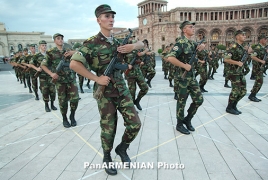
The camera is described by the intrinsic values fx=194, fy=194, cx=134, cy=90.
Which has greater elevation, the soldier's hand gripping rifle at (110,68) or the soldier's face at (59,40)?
the soldier's face at (59,40)

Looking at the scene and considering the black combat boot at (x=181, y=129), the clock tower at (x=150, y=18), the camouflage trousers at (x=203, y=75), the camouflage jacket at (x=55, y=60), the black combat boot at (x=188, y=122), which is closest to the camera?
the black combat boot at (x=181, y=129)

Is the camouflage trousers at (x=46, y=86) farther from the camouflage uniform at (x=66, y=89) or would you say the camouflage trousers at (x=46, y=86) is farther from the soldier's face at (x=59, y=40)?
the soldier's face at (x=59, y=40)

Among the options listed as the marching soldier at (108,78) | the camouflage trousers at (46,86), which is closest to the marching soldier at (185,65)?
the marching soldier at (108,78)

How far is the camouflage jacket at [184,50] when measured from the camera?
4.09 m

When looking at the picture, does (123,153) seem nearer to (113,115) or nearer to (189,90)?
(113,115)

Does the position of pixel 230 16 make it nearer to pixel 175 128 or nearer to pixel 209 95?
pixel 209 95

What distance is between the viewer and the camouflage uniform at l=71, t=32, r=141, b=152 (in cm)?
283

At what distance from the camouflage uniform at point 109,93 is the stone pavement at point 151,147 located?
27.5 inches

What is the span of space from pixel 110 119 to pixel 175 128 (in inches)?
93.5

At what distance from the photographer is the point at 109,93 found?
2.91 metres

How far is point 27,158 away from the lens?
3553 millimetres

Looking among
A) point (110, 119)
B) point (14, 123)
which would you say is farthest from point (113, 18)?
point (14, 123)

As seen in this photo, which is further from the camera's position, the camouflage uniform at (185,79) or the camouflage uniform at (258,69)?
the camouflage uniform at (258,69)

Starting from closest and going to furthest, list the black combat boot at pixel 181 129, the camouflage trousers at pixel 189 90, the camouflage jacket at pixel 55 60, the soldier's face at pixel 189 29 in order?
the soldier's face at pixel 189 29 → the camouflage trousers at pixel 189 90 → the black combat boot at pixel 181 129 → the camouflage jacket at pixel 55 60
